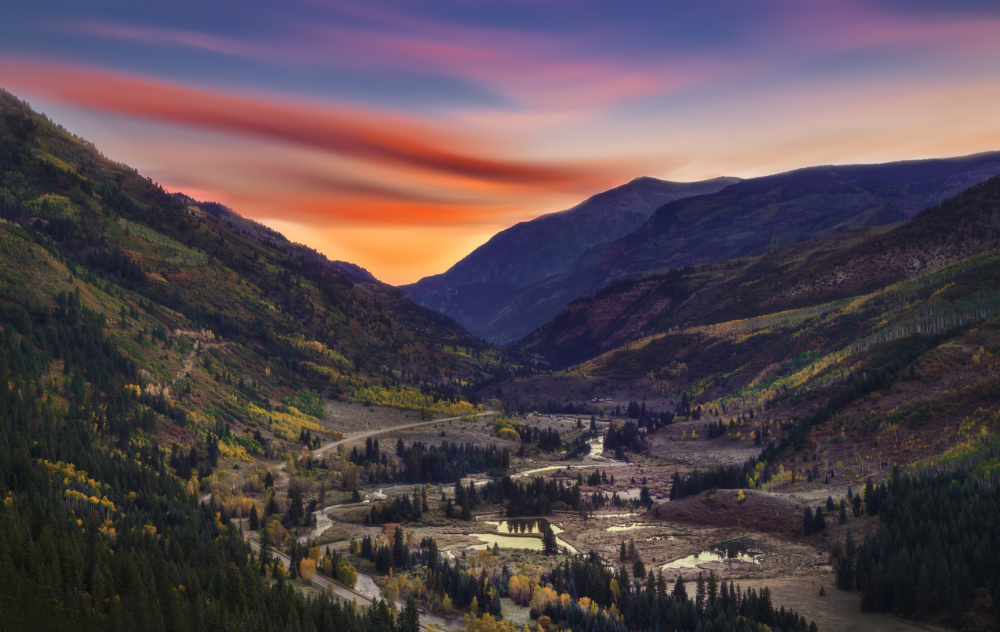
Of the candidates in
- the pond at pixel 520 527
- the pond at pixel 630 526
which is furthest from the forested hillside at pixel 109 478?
the pond at pixel 630 526

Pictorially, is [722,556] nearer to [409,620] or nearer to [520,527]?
[520,527]

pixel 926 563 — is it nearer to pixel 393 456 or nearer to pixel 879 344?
pixel 879 344

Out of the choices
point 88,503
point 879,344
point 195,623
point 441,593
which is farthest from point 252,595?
point 879,344

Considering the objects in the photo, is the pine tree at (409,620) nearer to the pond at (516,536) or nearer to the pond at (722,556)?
the pond at (516,536)

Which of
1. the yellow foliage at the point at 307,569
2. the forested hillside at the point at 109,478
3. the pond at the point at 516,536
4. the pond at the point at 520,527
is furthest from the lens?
the pond at the point at 520,527

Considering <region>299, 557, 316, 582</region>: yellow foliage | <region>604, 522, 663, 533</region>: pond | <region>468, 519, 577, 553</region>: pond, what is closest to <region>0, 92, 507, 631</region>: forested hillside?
<region>299, 557, 316, 582</region>: yellow foliage

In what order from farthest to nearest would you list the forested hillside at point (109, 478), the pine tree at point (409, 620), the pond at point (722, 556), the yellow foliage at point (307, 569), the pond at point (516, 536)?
the pond at point (516, 536) < the pond at point (722, 556) < the yellow foliage at point (307, 569) < the pine tree at point (409, 620) < the forested hillside at point (109, 478)

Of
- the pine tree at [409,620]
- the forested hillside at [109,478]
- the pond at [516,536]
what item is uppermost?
the forested hillside at [109,478]

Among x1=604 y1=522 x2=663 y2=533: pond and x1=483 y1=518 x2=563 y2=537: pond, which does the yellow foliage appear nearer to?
x1=483 y1=518 x2=563 y2=537: pond

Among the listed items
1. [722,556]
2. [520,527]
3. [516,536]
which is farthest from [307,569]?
[722,556]
